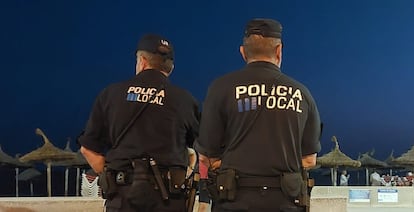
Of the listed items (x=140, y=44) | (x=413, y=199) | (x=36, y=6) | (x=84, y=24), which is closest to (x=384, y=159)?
(x=413, y=199)

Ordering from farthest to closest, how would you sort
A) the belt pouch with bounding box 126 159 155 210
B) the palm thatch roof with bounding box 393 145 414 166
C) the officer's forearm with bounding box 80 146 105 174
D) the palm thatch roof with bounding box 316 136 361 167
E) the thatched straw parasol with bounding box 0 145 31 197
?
the palm thatch roof with bounding box 393 145 414 166, the palm thatch roof with bounding box 316 136 361 167, the thatched straw parasol with bounding box 0 145 31 197, the officer's forearm with bounding box 80 146 105 174, the belt pouch with bounding box 126 159 155 210

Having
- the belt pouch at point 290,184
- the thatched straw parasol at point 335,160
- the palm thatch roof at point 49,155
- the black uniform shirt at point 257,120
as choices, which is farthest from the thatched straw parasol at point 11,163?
the belt pouch at point 290,184

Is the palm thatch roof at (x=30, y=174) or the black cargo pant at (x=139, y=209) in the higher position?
the palm thatch roof at (x=30, y=174)

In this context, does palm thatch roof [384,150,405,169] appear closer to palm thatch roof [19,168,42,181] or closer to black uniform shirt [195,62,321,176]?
palm thatch roof [19,168,42,181]

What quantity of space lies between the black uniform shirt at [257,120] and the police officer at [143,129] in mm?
361

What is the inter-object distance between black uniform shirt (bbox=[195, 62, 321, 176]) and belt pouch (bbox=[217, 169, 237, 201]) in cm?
3

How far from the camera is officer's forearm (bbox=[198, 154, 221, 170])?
8.02 ft

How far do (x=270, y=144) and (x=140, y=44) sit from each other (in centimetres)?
84

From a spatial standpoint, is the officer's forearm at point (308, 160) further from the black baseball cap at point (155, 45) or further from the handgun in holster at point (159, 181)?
the black baseball cap at point (155, 45)

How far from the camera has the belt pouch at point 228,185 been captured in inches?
91.6

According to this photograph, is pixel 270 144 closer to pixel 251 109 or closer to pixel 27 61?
pixel 251 109

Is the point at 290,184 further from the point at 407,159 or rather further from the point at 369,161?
the point at 369,161

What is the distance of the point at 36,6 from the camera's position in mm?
10906

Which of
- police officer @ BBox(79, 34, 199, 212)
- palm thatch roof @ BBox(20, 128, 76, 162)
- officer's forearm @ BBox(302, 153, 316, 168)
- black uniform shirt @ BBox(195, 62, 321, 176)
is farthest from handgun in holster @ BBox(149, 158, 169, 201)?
palm thatch roof @ BBox(20, 128, 76, 162)
